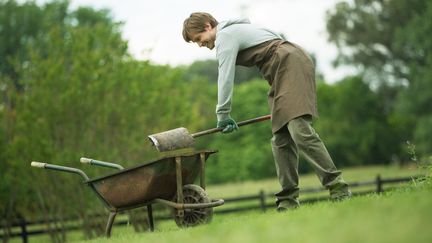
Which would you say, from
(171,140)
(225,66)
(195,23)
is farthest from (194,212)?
(195,23)

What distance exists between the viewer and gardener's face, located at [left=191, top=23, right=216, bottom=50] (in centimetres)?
550

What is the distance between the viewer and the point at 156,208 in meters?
11.8

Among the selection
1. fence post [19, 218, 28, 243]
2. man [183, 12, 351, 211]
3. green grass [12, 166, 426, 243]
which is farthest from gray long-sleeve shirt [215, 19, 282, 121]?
fence post [19, 218, 28, 243]

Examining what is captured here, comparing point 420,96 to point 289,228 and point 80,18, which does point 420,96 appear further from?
point 289,228

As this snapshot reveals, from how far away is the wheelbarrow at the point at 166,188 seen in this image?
17.7ft

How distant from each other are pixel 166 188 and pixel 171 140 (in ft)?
1.57

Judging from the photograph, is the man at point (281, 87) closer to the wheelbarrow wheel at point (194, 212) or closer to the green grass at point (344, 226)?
the wheelbarrow wheel at point (194, 212)

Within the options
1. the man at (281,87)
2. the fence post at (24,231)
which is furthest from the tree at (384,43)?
the man at (281,87)

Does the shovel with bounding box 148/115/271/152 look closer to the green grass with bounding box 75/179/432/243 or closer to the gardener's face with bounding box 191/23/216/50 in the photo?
the gardener's face with bounding box 191/23/216/50

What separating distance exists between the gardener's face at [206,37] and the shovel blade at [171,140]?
755 mm

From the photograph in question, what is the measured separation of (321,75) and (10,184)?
4695cm

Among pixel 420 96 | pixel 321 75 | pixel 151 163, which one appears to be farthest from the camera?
pixel 321 75

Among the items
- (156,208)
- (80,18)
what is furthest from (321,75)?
(156,208)

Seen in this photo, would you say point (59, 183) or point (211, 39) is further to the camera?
point (59, 183)
